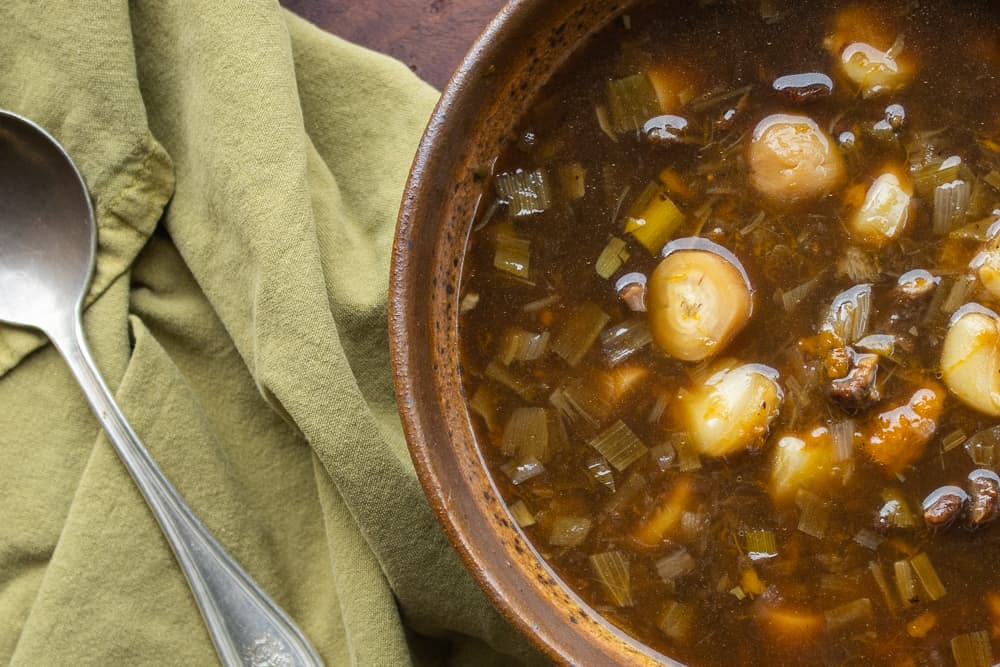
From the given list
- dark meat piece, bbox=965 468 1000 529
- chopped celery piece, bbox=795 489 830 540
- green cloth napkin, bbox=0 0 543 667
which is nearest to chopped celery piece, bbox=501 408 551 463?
green cloth napkin, bbox=0 0 543 667

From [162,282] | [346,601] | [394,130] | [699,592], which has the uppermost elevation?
[394,130]

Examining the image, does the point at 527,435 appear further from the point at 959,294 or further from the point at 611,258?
the point at 959,294

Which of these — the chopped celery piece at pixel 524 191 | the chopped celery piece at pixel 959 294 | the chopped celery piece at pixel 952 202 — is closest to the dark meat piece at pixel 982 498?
the chopped celery piece at pixel 959 294

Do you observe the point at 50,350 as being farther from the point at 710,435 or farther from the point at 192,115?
the point at 710,435

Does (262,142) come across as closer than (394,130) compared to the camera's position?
Yes

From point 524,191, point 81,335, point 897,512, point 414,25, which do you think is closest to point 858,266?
point 897,512

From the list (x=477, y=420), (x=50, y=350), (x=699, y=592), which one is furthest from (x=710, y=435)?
(x=50, y=350)
